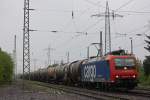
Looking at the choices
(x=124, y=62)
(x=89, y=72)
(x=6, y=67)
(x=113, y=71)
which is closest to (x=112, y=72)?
(x=113, y=71)

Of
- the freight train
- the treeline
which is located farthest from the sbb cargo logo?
the treeline

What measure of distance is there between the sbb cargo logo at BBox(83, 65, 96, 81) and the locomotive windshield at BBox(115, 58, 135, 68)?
4346 millimetres

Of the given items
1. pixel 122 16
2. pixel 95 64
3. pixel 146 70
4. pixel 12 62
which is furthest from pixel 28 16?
pixel 12 62

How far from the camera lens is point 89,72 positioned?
39219mm

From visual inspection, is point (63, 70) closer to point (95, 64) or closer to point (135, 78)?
point (95, 64)

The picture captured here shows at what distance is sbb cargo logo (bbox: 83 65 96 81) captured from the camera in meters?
37.5

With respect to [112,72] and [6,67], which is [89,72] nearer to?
[112,72]

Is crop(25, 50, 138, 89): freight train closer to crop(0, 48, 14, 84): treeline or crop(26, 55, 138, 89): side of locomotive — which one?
crop(26, 55, 138, 89): side of locomotive

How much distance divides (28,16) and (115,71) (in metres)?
9.31

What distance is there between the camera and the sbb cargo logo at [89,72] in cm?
3747

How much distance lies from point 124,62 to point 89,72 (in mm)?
6622

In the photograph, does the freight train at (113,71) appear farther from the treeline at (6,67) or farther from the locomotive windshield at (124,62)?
the treeline at (6,67)

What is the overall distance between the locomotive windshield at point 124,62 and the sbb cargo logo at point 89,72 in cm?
435

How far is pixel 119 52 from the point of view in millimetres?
34562
